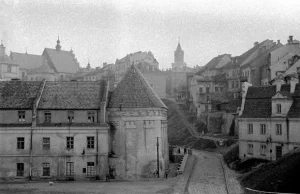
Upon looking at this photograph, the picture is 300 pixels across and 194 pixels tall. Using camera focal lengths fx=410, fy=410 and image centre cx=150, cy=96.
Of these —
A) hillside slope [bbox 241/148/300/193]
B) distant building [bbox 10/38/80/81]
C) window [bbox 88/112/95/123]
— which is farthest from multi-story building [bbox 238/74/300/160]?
distant building [bbox 10/38/80/81]

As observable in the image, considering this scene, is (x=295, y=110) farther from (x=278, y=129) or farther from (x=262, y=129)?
(x=262, y=129)

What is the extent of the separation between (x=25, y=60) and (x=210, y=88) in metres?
58.8

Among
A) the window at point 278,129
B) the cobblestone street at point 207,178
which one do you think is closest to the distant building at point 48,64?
the cobblestone street at point 207,178

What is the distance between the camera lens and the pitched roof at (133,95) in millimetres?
46625

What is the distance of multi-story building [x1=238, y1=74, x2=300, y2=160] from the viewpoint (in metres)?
44.4

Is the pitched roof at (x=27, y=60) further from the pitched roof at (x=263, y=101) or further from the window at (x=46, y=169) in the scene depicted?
the pitched roof at (x=263, y=101)

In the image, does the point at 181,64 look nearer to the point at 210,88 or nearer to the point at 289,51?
the point at 210,88

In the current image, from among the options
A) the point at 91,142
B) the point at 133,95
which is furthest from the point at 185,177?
the point at 133,95

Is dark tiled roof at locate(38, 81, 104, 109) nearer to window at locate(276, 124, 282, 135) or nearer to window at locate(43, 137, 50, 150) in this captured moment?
window at locate(43, 137, 50, 150)

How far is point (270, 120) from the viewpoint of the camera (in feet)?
152

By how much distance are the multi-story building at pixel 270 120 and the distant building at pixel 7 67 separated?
75221mm

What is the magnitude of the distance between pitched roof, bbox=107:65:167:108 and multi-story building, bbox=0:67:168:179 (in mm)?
114

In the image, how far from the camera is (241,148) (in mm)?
50438

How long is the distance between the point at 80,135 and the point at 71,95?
17.2ft
